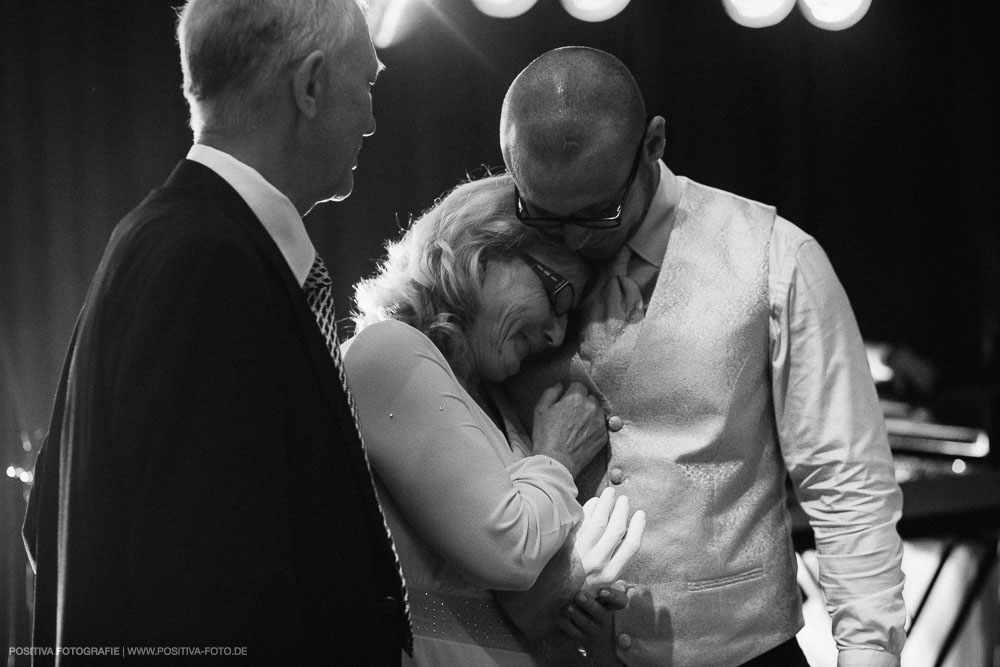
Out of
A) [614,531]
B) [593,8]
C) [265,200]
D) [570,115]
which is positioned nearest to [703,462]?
[614,531]

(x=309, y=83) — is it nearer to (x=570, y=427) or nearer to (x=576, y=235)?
(x=576, y=235)

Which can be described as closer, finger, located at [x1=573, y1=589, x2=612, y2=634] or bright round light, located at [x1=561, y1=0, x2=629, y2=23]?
finger, located at [x1=573, y1=589, x2=612, y2=634]

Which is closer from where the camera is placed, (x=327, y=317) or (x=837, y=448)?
(x=327, y=317)

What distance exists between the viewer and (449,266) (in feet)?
5.63

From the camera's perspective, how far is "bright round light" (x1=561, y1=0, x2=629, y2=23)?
4.71 metres

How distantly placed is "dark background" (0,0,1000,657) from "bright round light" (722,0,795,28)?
0.20 m

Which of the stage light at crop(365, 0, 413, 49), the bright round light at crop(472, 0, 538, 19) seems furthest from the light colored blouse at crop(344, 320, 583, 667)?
the bright round light at crop(472, 0, 538, 19)

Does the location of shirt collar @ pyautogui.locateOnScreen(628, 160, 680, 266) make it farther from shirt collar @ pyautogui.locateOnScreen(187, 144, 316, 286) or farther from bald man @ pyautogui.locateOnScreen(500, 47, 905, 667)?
shirt collar @ pyautogui.locateOnScreen(187, 144, 316, 286)

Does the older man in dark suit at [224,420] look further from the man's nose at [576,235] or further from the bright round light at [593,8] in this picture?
the bright round light at [593,8]

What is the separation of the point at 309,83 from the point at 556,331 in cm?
63

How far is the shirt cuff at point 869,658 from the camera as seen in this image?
5.37 feet

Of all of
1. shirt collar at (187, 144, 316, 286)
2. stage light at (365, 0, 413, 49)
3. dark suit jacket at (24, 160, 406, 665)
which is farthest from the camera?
stage light at (365, 0, 413, 49)

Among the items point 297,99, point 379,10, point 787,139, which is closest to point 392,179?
point 379,10

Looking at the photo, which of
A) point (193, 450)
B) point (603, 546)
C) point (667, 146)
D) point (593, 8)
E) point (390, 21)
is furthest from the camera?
point (667, 146)
